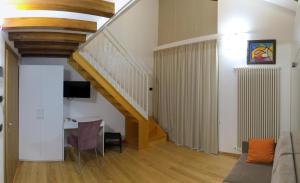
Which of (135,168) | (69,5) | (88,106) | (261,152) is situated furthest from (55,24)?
(88,106)

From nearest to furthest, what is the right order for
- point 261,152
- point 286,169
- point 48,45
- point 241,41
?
point 286,169 → point 261,152 → point 48,45 → point 241,41

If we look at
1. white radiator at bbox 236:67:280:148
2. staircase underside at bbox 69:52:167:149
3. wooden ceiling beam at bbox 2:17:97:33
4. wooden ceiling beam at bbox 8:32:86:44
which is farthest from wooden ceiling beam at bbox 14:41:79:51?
white radiator at bbox 236:67:280:148

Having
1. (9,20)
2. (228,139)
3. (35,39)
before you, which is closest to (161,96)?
(228,139)

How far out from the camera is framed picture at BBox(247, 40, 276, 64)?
4848 millimetres

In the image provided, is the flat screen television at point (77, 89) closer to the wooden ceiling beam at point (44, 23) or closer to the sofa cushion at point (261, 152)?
the wooden ceiling beam at point (44, 23)

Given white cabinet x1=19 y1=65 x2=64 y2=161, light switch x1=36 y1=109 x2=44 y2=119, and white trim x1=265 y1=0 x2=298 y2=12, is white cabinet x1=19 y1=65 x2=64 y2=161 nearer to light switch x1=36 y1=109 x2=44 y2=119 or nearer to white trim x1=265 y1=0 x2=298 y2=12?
A: light switch x1=36 y1=109 x2=44 y2=119

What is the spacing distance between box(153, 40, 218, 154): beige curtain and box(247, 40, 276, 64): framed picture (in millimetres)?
739

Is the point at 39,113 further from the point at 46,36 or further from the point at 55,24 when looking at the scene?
the point at 55,24

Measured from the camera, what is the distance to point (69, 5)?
2.42m

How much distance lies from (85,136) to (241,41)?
139 inches

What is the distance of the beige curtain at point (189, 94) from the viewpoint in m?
5.55

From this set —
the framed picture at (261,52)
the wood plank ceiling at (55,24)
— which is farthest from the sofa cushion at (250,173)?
the wood plank ceiling at (55,24)

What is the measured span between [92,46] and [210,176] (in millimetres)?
3438

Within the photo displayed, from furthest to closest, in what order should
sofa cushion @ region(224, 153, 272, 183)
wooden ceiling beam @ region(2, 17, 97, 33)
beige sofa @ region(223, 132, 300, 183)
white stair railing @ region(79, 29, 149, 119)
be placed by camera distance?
white stair railing @ region(79, 29, 149, 119) < sofa cushion @ region(224, 153, 272, 183) < wooden ceiling beam @ region(2, 17, 97, 33) < beige sofa @ region(223, 132, 300, 183)
